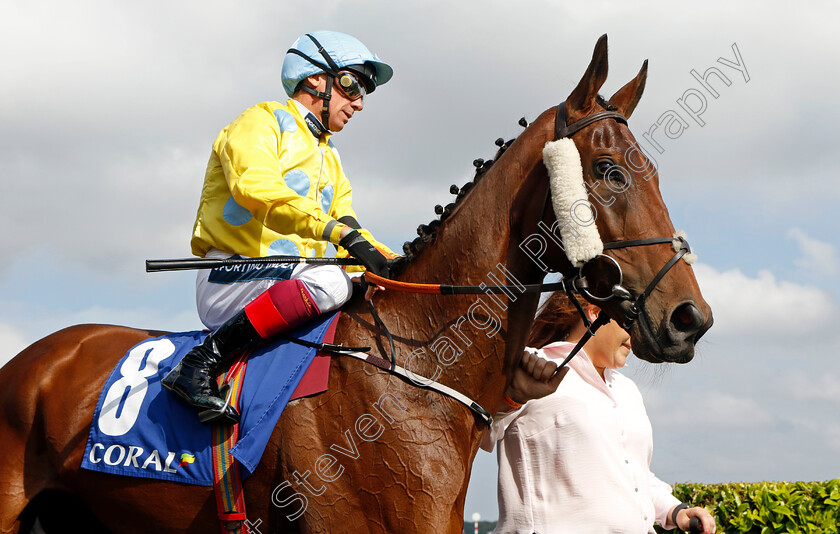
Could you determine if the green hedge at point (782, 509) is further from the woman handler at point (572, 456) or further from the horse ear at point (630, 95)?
the horse ear at point (630, 95)

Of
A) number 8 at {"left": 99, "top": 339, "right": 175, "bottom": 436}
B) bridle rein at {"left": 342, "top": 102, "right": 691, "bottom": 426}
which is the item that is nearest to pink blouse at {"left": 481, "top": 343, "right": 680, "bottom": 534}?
bridle rein at {"left": 342, "top": 102, "right": 691, "bottom": 426}

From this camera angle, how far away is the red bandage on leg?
3.33m

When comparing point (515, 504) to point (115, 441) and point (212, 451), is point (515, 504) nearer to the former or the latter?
point (212, 451)

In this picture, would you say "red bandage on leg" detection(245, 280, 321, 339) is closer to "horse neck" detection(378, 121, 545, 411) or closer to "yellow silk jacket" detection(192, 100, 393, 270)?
"yellow silk jacket" detection(192, 100, 393, 270)

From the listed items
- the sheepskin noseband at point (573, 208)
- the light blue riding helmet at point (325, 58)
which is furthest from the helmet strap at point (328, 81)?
the sheepskin noseband at point (573, 208)

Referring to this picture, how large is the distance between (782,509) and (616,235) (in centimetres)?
373

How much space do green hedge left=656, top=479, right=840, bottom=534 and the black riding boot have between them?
Answer: 4.24m

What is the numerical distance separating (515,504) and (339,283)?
136 cm

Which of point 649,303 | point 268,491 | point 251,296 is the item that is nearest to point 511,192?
point 649,303

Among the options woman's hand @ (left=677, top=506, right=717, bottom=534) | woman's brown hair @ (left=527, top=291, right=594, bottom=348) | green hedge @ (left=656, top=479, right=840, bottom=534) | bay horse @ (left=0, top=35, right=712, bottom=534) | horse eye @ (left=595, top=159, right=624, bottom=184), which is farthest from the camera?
green hedge @ (left=656, top=479, right=840, bottom=534)

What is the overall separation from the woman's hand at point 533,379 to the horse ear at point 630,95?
120 centimetres

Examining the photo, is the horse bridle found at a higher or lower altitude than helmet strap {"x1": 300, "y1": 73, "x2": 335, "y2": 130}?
lower

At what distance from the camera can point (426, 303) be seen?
3.39 metres

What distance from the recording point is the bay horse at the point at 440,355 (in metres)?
3.03
